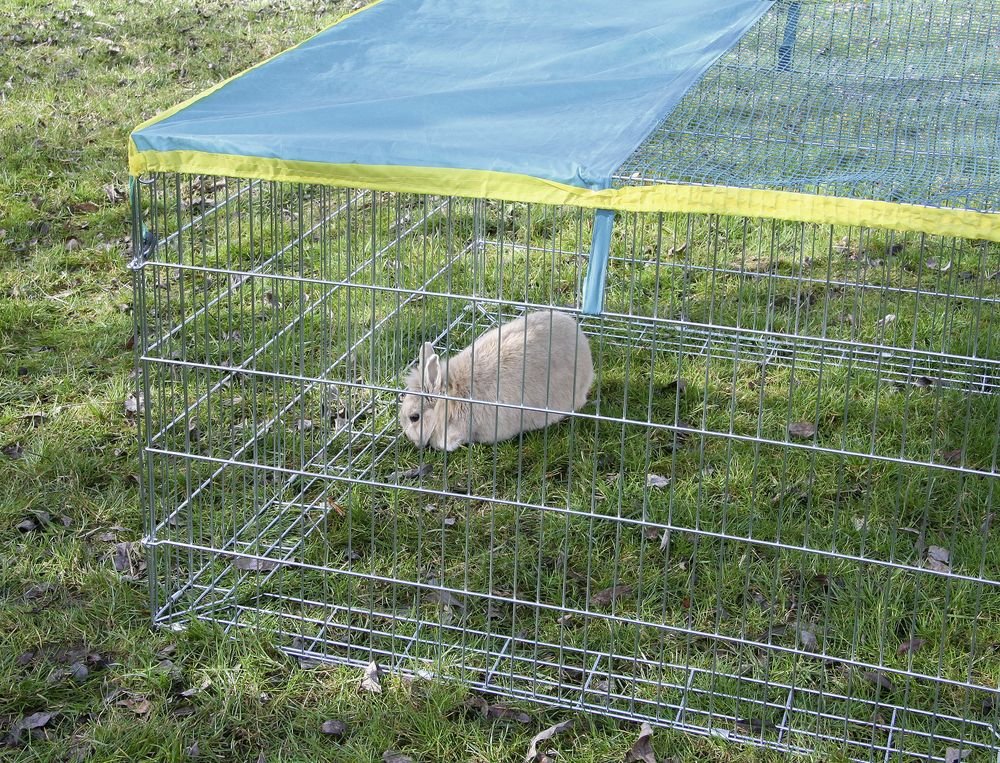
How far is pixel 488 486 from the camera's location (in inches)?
173

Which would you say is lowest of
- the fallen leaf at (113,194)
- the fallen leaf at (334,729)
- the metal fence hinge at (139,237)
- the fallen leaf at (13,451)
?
the fallen leaf at (334,729)

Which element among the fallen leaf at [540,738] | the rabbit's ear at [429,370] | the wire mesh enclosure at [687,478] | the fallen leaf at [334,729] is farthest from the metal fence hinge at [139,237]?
the fallen leaf at [540,738]

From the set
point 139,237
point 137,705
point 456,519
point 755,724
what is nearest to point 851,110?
point 456,519

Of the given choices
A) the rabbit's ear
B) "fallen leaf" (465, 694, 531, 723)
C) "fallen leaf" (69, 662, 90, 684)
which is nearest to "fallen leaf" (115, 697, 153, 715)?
"fallen leaf" (69, 662, 90, 684)

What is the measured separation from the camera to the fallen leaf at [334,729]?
129 inches

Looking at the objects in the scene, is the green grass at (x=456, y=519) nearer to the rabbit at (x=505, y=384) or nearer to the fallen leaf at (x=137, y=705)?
the fallen leaf at (x=137, y=705)

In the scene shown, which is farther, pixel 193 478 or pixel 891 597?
pixel 193 478

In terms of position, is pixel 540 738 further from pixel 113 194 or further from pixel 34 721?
pixel 113 194

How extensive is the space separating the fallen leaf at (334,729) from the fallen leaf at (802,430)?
2.28 m

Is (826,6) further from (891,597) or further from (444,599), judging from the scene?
(444,599)

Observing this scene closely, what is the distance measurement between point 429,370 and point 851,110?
5.73ft

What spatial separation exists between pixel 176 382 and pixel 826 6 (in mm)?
3313

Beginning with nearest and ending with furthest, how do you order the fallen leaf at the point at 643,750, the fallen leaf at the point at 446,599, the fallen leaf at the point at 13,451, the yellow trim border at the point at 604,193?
the yellow trim border at the point at 604,193 < the fallen leaf at the point at 643,750 < the fallen leaf at the point at 446,599 < the fallen leaf at the point at 13,451

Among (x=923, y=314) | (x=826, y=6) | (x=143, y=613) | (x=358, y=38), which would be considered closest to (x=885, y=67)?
(x=826, y=6)
